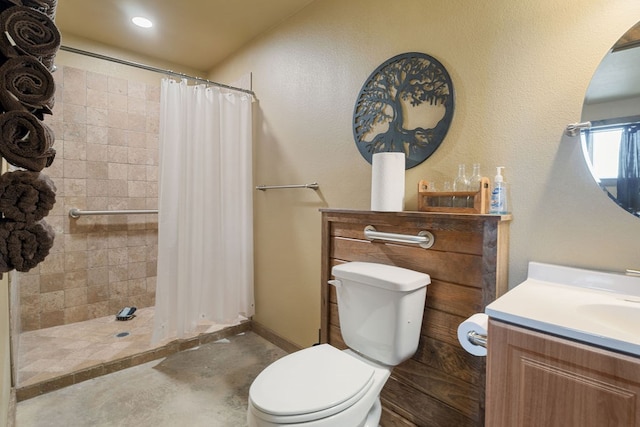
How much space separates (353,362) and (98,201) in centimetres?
256

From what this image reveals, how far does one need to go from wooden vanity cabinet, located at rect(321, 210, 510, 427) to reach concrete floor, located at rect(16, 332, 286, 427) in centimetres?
86

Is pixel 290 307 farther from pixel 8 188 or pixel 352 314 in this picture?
pixel 8 188

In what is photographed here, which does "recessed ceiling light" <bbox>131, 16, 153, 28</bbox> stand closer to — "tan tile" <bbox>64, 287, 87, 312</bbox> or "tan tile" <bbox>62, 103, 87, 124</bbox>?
"tan tile" <bbox>62, 103, 87, 124</bbox>

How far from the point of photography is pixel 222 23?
227 cm

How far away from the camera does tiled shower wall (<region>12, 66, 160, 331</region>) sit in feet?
8.05

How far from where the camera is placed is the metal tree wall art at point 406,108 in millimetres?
1397

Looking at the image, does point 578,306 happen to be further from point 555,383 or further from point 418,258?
point 418,258

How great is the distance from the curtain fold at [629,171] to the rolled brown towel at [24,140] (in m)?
1.50

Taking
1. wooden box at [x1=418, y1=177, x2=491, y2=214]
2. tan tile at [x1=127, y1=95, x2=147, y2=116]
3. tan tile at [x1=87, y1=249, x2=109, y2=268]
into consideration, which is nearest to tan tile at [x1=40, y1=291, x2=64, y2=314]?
tan tile at [x1=87, y1=249, x2=109, y2=268]

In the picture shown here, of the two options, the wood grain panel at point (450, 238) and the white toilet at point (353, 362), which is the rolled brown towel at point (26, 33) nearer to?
the white toilet at point (353, 362)

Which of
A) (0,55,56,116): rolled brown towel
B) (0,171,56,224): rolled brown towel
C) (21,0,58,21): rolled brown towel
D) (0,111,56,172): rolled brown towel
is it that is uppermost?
(21,0,58,21): rolled brown towel

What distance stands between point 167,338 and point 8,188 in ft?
6.75

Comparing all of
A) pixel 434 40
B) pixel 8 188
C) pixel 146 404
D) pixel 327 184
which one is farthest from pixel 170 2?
pixel 146 404

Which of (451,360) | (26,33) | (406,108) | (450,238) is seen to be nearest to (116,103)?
(406,108)
